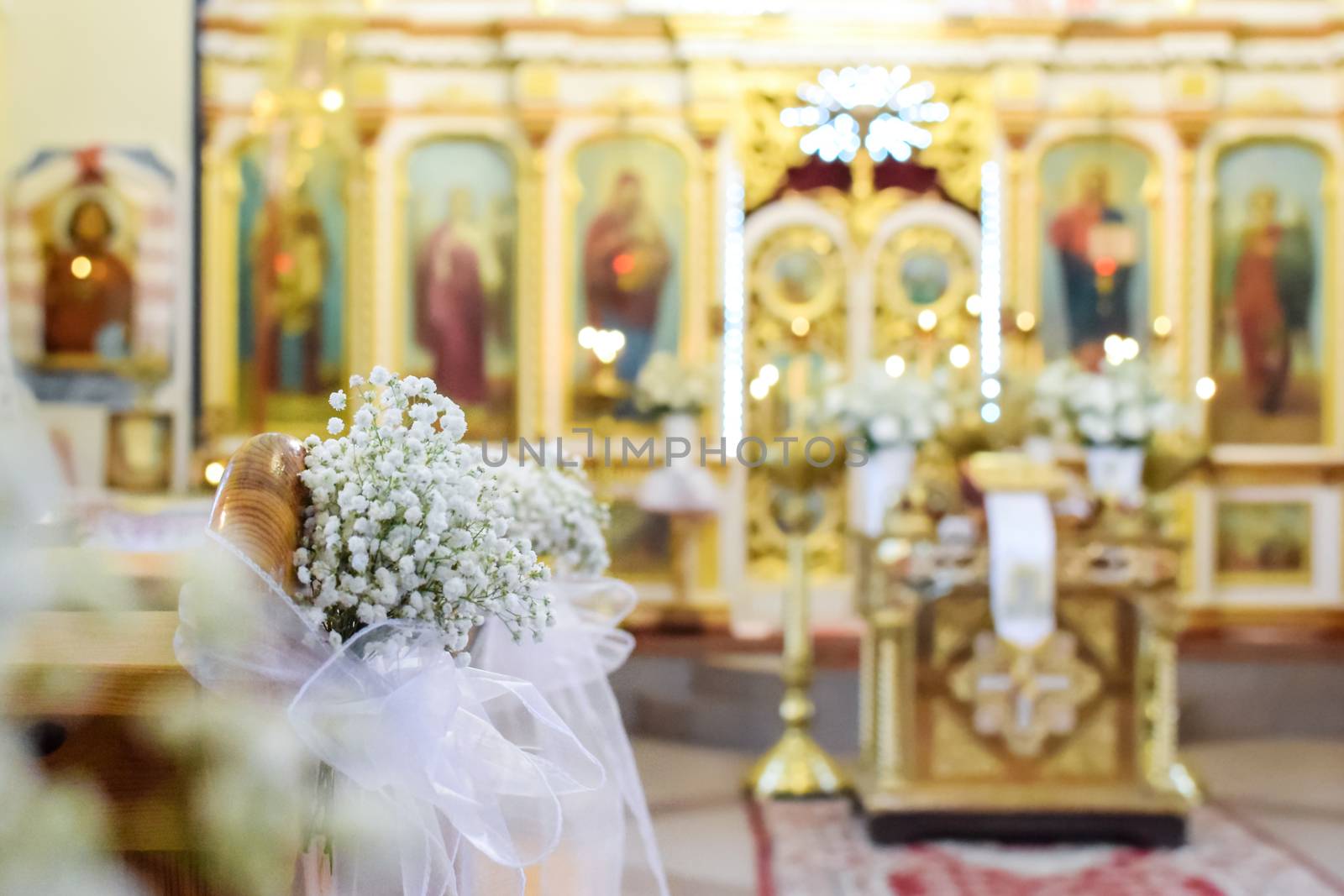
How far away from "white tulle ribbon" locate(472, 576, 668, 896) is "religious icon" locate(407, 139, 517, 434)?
494cm

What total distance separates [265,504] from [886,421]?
375cm

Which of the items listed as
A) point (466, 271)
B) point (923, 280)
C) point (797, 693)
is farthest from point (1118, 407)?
point (466, 271)

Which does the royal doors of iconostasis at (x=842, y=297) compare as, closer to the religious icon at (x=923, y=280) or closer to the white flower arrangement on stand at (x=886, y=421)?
the religious icon at (x=923, y=280)

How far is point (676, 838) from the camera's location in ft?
15.5

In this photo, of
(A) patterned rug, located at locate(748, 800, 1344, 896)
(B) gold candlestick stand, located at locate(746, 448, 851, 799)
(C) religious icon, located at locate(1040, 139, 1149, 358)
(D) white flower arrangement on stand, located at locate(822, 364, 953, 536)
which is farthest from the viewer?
(C) religious icon, located at locate(1040, 139, 1149, 358)

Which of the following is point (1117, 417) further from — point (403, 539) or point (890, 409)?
point (403, 539)

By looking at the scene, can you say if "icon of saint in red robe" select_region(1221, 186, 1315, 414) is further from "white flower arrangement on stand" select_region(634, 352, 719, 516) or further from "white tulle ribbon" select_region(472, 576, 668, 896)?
"white tulle ribbon" select_region(472, 576, 668, 896)

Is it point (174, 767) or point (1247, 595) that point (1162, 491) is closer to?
point (1247, 595)

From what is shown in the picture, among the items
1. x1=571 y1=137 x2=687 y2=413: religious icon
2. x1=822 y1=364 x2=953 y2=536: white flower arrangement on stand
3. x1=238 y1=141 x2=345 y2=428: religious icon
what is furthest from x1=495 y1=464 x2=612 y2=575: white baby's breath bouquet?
x1=238 y1=141 x2=345 y2=428: religious icon

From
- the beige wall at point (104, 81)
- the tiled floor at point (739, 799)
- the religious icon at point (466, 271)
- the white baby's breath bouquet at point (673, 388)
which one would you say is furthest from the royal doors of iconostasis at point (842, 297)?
the beige wall at point (104, 81)

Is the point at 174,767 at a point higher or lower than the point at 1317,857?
higher

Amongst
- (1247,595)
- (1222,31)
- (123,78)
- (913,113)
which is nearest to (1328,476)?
(1247,595)

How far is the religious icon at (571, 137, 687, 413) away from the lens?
759cm

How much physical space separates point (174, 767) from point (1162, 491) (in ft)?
15.2
